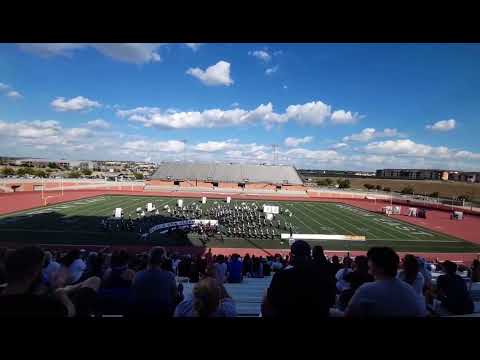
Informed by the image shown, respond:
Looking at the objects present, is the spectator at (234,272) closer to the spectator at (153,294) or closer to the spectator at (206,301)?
the spectator at (153,294)

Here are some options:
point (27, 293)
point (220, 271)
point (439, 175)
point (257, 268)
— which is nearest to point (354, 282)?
point (220, 271)

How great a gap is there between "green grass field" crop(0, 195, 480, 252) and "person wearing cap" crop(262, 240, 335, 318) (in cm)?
1876

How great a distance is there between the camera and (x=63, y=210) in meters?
32.2

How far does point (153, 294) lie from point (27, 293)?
3.78 ft

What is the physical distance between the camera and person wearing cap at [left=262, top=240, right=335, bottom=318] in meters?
2.40

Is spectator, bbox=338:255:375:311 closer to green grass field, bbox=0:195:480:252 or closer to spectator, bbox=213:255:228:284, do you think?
spectator, bbox=213:255:228:284

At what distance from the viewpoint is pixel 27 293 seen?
7.18ft

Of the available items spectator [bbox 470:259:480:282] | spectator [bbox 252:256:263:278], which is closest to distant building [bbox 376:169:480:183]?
spectator [bbox 470:259:480:282]

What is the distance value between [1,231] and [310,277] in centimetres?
2656

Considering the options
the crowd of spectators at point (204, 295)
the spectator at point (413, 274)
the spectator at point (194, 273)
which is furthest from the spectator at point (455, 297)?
the spectator at point (194, 273)

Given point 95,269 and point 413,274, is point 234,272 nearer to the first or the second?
point 95,269
